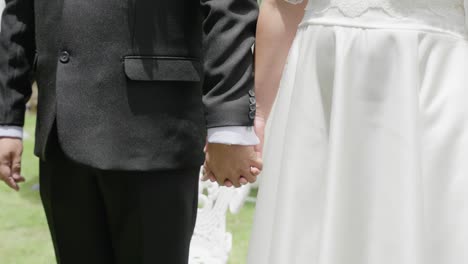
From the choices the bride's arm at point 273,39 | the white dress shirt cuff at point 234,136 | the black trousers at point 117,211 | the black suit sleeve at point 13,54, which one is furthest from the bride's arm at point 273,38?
the black suit sleeve at point 13,54

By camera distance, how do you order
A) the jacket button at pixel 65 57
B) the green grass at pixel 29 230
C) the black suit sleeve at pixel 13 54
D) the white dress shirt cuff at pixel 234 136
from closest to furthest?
1. the white dress shirt cuff at pixel 234 136
2. the jacket button at pixel 65 57
3. the black suit sleeve at pixel 13 54
4. the green grass at pixel 29 230

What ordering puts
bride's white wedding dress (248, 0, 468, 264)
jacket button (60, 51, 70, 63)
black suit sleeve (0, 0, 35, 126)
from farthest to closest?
black suit sleeve (0, 0, 35, 126) → jacket button (60, 51, 70, 63) → bride's white wedding dress (248, 0, 468, 264)

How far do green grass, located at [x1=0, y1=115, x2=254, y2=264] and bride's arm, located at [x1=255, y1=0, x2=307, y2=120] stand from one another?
2.49m

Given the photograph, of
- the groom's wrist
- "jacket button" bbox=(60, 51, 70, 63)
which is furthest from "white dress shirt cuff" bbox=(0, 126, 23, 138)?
"jacket button" bbox=(60, 51, 70, 63)

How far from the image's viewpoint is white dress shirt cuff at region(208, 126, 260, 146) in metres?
1.65

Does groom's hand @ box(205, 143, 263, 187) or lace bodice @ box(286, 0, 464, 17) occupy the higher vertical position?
lace bodice @ box(286, 0, 464, 17)

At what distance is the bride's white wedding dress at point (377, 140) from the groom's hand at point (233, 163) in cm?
8

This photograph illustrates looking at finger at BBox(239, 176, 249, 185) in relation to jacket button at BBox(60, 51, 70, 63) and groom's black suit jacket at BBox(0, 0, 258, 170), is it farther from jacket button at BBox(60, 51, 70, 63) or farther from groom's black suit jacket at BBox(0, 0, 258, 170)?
jacket button at BBox(60, 51, 70, 63)

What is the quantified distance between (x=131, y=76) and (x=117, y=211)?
1.04 feet

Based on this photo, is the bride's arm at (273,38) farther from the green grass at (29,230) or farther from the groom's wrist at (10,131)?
the green grass at (29,230)

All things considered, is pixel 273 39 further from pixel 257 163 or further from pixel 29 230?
pixel 29 230

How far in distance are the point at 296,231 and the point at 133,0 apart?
608 millimetres

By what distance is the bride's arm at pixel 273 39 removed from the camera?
170cm

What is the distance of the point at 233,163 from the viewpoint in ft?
5.52
